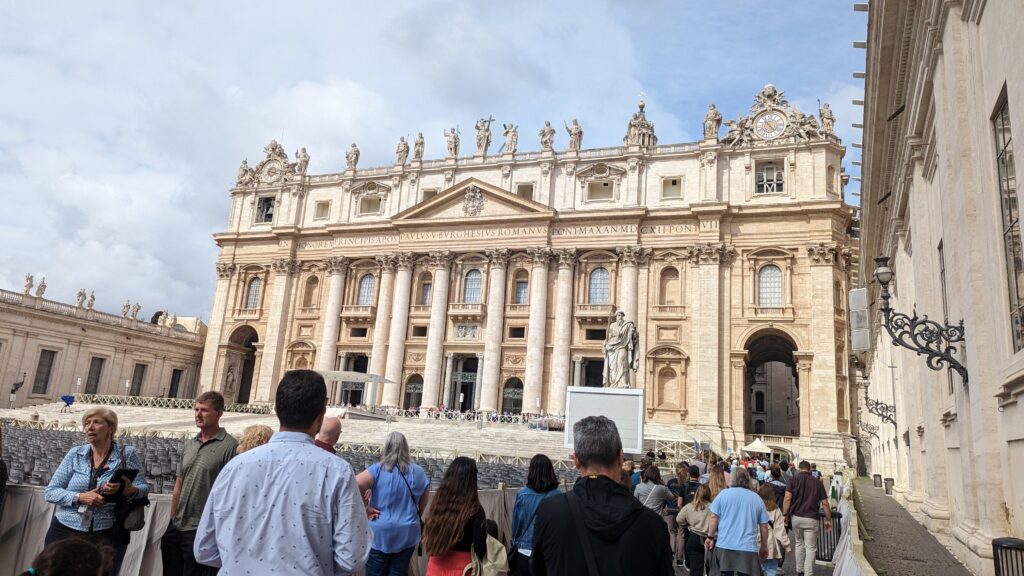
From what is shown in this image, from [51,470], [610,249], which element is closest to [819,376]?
[610,249]

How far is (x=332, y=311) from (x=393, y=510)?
4105 centimetres

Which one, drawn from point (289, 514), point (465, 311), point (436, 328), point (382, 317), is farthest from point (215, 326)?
point (289, 514)

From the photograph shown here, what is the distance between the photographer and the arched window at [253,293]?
48.4 meters

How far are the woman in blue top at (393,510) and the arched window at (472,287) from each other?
37.0 m

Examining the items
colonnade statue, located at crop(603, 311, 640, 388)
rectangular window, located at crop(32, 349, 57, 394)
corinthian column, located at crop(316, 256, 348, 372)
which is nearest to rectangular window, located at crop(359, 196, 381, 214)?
corinthian column, located at crop(316, 256, 348, 372)

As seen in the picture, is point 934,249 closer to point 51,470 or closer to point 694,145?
point 51,470

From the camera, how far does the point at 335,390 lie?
1686 inches

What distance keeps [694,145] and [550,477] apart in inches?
1464

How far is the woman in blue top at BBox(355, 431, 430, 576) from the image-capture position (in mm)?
5023

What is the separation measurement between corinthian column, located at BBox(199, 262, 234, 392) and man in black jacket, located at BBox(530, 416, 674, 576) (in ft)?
158

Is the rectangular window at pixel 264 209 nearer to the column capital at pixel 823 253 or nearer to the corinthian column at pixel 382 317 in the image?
the corinthian column at pixel 382 317

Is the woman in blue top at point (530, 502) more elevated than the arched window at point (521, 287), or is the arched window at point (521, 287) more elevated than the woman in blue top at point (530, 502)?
the arched window at point (521, 287)

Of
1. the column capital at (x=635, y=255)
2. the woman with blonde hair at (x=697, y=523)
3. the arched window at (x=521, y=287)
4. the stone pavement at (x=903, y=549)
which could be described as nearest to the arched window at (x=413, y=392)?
the arched window at (x=521, y=287)

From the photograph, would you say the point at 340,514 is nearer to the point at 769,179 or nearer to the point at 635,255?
the point at 635,255
